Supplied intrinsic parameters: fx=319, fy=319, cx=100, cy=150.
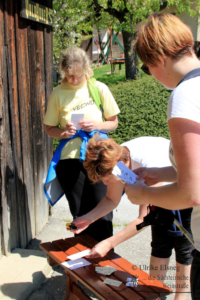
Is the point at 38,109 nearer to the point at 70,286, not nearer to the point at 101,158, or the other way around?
the point at 101,158

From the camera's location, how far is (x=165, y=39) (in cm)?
129

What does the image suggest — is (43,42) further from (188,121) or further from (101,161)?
(188,121)

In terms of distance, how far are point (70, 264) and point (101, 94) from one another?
150cm

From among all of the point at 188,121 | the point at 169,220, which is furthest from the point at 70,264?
the point at 188,121

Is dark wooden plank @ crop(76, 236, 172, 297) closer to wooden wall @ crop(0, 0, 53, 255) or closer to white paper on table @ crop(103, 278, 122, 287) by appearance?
white paper on table @ crop(103, 278, 122, 287)

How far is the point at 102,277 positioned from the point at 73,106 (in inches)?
58.1

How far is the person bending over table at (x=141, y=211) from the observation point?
1.94 metres

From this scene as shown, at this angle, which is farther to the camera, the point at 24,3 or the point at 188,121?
the point at 24,3

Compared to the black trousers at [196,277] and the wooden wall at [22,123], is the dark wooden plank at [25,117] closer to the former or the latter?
the wooden wall at [22,123]

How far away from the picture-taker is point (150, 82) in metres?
7.22

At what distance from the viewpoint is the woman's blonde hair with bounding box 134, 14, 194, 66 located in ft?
4.22

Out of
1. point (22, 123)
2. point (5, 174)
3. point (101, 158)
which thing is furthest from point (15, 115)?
point (101, 158)

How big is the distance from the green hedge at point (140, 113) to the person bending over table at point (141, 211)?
11.3ft

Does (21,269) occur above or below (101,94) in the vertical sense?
below
